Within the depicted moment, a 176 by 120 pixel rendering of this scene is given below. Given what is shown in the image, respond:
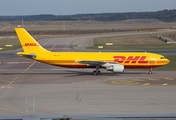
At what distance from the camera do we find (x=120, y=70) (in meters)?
40.2

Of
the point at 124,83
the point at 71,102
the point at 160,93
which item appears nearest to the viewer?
the point at 71,102

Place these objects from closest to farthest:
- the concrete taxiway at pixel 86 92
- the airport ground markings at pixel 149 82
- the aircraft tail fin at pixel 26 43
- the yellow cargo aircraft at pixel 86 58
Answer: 1. the concrete taxiway at pixel 86 92
2. the airport ground markings at pixel 149 82
3. the yellow cargo aircraft at pixel 86 58
4. the aircraft tail fin at pixel 26 43

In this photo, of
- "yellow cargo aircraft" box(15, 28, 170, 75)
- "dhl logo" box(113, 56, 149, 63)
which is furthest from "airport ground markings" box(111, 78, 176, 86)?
"yellow cargo aircraft" box(15, 28, 170, 75)

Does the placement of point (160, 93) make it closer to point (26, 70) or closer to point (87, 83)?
point (87, 83)

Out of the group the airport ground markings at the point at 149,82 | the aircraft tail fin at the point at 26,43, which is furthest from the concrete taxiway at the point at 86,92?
the aircraft tail fin at the point at 26,43

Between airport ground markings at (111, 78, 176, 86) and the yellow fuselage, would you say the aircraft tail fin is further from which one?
airport ground markings at (111, 78, 176, 86)

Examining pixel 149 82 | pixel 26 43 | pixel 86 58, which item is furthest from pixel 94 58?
pixel 26 43

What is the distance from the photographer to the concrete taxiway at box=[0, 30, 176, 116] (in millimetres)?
23672

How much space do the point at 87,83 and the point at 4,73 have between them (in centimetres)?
1841

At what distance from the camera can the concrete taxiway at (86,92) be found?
2367cm

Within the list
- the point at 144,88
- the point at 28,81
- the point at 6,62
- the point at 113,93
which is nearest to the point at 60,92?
the point at 113,93

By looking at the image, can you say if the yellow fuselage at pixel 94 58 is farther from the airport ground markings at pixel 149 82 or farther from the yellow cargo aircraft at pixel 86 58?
the airport ground markings at pixel 149 82

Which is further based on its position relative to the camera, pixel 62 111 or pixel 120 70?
pixel 120 70

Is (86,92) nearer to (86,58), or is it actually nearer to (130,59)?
(86,58)
